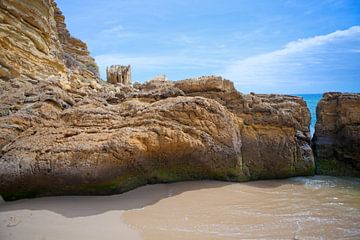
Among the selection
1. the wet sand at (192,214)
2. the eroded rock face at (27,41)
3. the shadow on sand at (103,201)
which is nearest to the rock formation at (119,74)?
the eroded rock face at (27,41)

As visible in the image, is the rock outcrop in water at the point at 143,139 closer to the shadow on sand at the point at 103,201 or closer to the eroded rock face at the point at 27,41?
the shadow on sand at the point at 103,201

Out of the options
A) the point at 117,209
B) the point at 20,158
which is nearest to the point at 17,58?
the point at 20,158

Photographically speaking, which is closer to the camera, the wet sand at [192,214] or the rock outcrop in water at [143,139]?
the wet sand at [192,214]

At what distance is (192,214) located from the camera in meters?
3.10

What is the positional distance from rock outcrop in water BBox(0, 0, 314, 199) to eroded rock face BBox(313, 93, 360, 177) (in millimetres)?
766

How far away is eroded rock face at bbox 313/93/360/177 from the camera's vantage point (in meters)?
5.70

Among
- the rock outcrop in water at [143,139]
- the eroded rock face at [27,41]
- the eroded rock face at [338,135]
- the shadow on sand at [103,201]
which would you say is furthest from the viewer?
the eroded rock face at [27,41]

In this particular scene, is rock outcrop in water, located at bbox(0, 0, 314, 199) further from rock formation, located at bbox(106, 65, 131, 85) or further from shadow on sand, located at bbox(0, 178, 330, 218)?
rock formation, located at bbox(106, 65, 131, 85)

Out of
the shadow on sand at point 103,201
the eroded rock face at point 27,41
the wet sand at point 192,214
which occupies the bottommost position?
the wet sand at point 192,214

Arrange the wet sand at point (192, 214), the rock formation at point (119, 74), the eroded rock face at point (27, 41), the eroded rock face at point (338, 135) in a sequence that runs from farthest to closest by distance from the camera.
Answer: the rock formation at point (119, 74) → the eroded rock face at point (27, 41) → the eroded rock face at point (338, 135) → the wet sand at point (192, 214)

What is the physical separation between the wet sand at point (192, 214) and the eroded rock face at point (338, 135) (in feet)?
5.59

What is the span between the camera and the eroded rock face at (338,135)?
5699 mm

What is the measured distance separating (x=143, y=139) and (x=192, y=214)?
1.24 metres

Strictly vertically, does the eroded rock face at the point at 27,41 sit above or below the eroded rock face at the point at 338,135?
above
